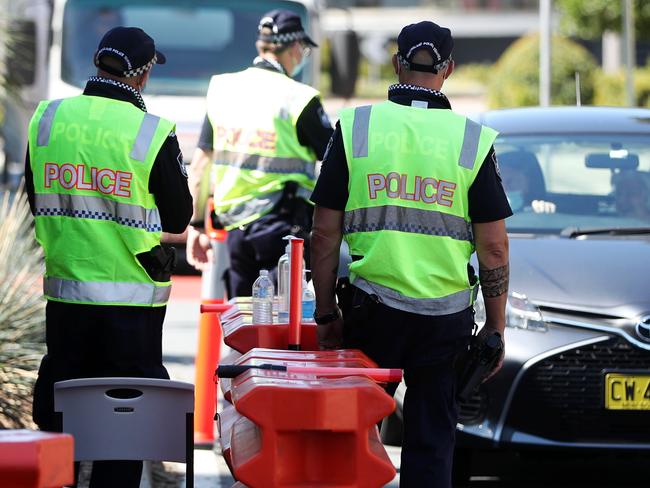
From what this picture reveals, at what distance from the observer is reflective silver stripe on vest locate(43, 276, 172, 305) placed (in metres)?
5.09

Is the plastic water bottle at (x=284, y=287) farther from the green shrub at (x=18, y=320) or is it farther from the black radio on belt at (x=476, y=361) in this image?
the green shrub at (x=18, y=320)

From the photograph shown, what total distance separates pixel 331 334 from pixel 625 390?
5.50ft

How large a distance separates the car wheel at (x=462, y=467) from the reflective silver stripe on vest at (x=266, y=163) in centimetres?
154

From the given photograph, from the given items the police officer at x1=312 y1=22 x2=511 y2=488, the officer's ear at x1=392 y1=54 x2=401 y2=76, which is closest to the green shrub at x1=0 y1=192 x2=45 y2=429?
the police officer at x1=312 y1=22 x2=511 y2=488

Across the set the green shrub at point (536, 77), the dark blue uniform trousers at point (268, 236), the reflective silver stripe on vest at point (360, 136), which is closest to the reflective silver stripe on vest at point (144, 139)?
the reflective silver stripe on vest at point (360, 136)

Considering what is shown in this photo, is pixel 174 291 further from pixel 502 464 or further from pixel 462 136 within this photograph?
pixel 462 136

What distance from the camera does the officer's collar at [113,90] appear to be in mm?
5211

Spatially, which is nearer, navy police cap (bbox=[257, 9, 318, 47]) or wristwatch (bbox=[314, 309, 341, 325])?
wristwatch (bbox=[314, 309, 341, 325])

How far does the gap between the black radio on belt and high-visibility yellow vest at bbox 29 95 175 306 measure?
3.57ft

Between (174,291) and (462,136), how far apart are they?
879 cm

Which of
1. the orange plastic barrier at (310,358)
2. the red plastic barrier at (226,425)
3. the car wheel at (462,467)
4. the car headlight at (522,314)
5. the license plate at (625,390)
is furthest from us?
the car wheel at (462,467)

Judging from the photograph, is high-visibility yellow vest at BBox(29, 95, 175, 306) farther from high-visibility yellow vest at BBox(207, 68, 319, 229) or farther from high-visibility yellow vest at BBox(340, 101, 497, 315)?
high-visibility yellow vest at BBox(207, 68, 319, 229)

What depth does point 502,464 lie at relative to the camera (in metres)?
7.31

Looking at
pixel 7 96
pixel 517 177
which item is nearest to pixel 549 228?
pixel 517 177
